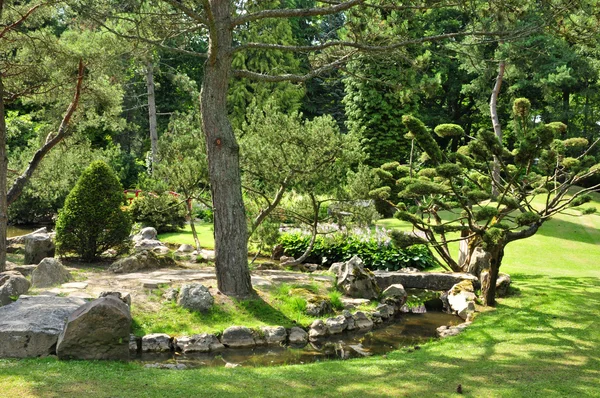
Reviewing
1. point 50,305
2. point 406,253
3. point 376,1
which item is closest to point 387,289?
point 406,253

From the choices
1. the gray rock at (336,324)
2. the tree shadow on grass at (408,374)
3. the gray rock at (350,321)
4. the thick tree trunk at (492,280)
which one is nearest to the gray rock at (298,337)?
the gray rock at (336,324)

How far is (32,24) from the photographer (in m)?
11.0

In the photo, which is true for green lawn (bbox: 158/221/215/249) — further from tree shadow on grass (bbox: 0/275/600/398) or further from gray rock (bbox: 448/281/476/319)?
tree shadow on grass (bbox: 0/275/600/398)

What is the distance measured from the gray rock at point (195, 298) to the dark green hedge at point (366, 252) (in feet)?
16.5

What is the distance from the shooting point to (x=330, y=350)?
7594 mm

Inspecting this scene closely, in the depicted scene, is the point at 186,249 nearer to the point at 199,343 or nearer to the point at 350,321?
the point at 350,321

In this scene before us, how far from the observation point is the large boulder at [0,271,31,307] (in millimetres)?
7773

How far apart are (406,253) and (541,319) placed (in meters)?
4.96

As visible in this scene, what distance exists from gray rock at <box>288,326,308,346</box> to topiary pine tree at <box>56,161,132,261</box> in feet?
16.5

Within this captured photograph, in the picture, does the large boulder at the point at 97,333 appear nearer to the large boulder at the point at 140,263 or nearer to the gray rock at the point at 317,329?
the gray rock at the point at 317,329

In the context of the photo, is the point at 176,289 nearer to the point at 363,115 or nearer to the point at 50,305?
the point at 50,305

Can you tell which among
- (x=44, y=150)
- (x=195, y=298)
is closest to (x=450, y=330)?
(x=195, y=298)

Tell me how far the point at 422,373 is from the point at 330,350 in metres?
2.12

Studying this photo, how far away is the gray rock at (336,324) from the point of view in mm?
8375
